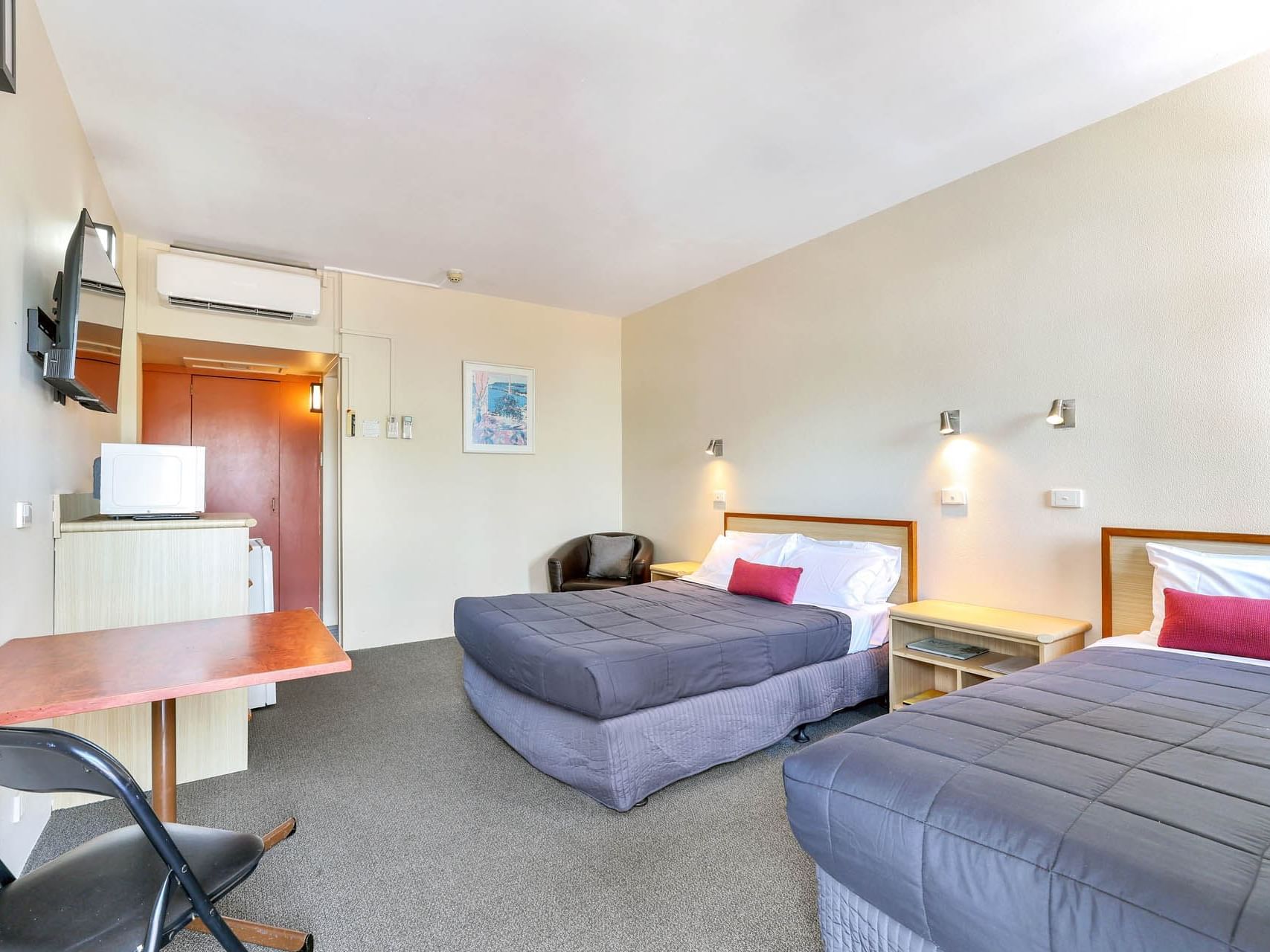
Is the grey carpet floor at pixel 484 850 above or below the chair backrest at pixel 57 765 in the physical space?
below

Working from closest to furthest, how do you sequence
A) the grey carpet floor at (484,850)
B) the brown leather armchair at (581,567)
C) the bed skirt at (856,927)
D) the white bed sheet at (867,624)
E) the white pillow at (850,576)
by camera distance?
the bed skirt at (856,927) → the grey carpet floor at (484,850) → the white bed sheet at (867,624) → the white pillow at (850,576) → the brown leather armchair at (581,567)

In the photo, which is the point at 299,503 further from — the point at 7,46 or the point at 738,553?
the point at 7,46

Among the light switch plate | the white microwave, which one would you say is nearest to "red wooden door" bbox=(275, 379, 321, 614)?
the white microwave

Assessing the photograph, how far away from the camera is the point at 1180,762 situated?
4.59 ft

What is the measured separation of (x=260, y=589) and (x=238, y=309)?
1963mm

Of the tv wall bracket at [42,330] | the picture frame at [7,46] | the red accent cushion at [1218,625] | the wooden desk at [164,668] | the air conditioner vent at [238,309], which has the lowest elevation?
the red accent cushion at [1218,625]

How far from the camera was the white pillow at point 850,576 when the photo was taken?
349 centimetres

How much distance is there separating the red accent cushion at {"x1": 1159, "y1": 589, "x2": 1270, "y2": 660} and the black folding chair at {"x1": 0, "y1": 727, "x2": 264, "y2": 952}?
299cm

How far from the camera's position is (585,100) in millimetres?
2629

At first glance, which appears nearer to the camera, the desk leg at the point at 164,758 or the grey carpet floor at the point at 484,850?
the grey carpet floor at the point at 484,850

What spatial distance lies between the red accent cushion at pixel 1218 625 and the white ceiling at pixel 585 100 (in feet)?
6.72

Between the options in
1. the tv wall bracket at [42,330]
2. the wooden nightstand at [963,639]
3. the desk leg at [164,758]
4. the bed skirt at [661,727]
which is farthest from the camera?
the wooden nightstand at [963,639]

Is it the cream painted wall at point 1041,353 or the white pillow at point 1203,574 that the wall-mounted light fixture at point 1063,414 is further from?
the white pillow at point 1203,574

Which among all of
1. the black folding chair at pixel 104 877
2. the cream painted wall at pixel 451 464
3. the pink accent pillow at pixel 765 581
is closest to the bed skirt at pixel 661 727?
the pink accent pillow at pixel 765 581
